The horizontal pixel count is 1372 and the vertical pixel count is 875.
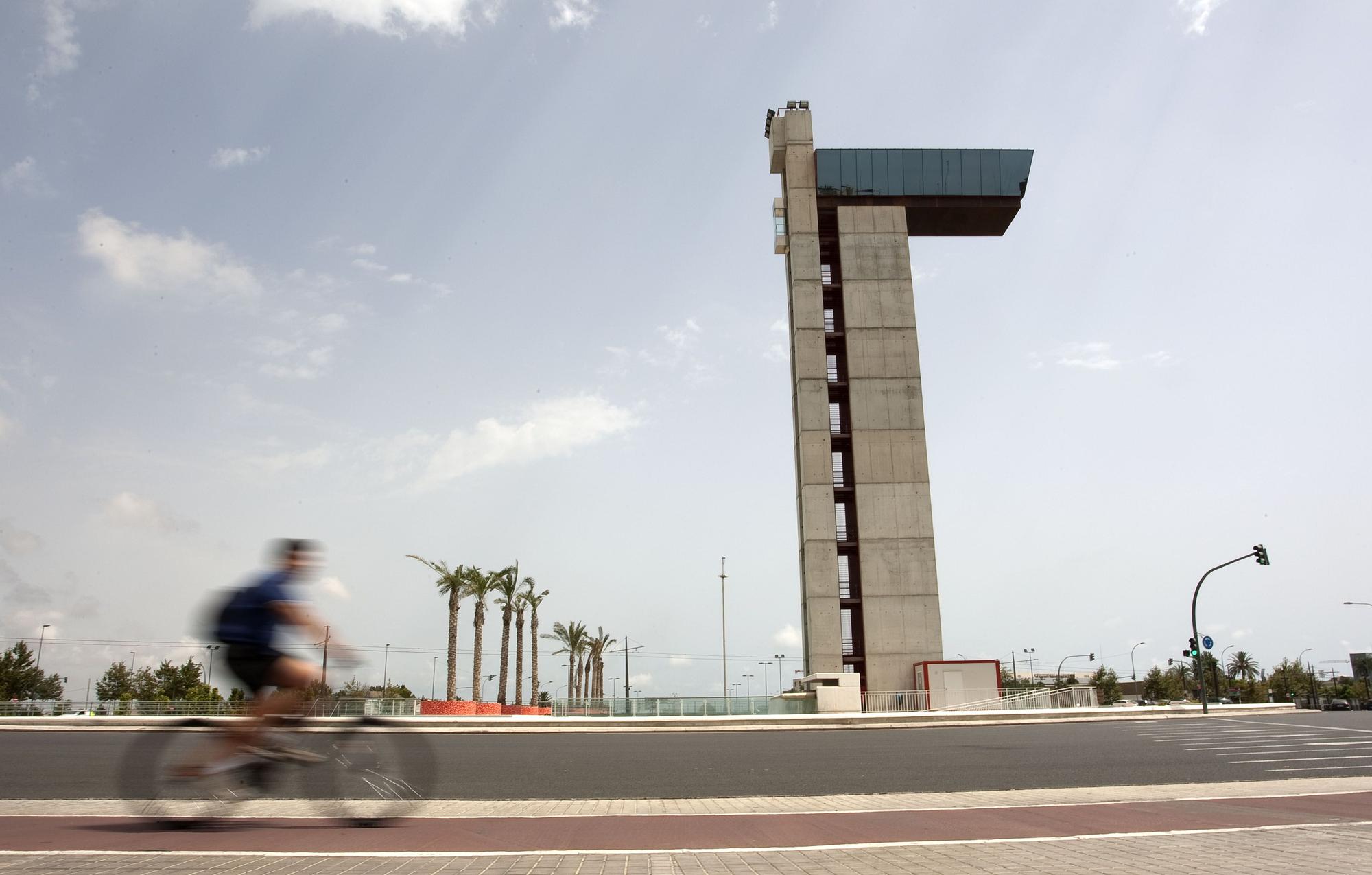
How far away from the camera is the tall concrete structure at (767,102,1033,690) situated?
53062 millimetres

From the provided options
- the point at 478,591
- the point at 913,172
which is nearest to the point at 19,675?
the point at 478,591

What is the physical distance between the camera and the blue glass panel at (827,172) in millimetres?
60125

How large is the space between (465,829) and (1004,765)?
29.1 ft

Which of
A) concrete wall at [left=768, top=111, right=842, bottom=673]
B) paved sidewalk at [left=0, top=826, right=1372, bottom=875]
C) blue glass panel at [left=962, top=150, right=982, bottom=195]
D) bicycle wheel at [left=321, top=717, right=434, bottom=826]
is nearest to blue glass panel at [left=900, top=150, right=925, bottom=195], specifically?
blue glass panel at [left=962, top=150, right=982, bottom=195]

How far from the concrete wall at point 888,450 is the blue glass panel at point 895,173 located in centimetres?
174

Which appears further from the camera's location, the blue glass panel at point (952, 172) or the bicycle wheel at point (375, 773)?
the blue glass panel at point (952, 172)

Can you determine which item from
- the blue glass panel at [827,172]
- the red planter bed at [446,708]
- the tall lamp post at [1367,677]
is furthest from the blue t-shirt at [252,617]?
the tall lamp post at [1367,677]

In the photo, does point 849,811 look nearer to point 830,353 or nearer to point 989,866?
point 989,866

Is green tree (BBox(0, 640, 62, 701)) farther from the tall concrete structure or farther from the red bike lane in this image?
the red bike lane

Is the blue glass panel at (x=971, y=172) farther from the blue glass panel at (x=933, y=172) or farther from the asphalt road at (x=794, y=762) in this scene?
the asphalt road at (x=794, y=762)

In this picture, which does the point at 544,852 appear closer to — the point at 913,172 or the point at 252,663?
the point at 252,663

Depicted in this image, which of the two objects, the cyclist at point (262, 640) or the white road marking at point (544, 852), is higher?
the cyclist at point (262, 640)

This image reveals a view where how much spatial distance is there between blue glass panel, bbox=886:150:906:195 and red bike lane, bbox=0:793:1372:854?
184 ft

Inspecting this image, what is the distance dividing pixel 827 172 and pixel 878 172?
3.38 meters
